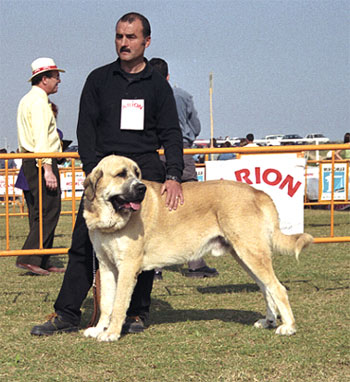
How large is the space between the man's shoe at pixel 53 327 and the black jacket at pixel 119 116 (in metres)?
1.23

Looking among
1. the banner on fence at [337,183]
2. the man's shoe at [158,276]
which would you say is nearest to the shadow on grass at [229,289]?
the man's shoe at [158,276]

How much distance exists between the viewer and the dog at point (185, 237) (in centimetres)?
439

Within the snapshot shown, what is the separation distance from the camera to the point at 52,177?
7.24 metres

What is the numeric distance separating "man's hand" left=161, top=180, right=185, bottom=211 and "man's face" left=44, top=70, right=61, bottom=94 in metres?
3.71

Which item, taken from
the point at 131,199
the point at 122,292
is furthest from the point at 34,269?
the point at 131,199

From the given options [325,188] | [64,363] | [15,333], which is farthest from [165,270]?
[325,188]

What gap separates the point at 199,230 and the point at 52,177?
124 inches

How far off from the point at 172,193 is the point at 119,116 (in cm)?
74

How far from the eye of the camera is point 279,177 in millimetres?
6488

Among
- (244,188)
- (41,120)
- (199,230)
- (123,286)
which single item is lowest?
(123,286)

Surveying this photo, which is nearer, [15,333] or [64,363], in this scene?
[64,363]

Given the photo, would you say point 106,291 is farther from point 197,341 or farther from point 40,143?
point 40,143

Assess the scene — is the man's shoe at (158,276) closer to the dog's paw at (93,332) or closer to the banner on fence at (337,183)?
the dog's paw at (93,332)

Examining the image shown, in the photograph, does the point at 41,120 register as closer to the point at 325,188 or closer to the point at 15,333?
the point at 15,333
